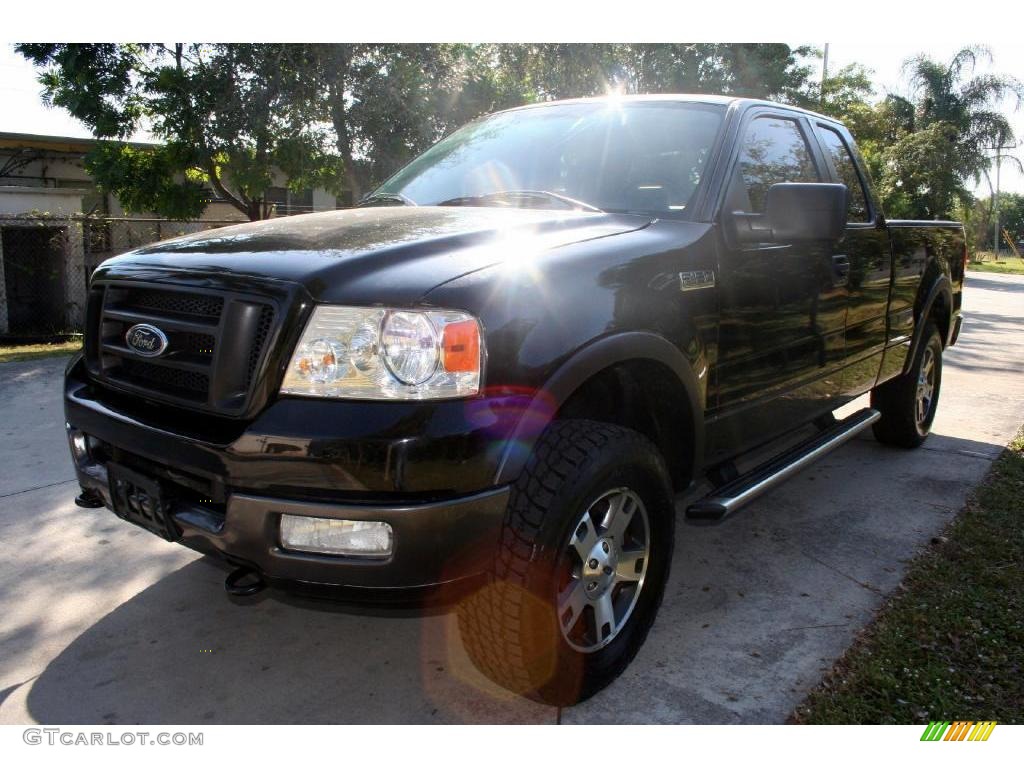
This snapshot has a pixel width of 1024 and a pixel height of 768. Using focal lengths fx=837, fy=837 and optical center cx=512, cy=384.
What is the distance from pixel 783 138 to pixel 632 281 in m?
1.70

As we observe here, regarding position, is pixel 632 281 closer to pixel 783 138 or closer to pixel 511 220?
pixel 511 220

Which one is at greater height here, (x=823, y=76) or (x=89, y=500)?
(x=823, y=76)

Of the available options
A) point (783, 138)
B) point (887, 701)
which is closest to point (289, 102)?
point (783, 138)

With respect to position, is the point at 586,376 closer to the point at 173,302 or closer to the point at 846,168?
the point at 173,302

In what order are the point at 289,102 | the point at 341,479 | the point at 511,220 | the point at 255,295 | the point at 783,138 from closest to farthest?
the point at 341,479 → the point at 255,295 → the point at 511,220 → the point at 783,138 → the point at 289,102

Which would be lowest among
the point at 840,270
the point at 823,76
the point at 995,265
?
the point at 840,270

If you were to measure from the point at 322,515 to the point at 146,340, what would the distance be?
0.87 meters

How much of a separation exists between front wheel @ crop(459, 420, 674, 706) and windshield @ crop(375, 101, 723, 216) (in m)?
1.13

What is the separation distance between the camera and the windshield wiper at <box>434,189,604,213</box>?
3.11 metres

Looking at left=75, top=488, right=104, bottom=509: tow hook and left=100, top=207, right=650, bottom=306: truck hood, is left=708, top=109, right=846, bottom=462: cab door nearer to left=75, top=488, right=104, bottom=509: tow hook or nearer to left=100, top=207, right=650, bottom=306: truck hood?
left=100, top=207, right=650, bottom=306: truck hood

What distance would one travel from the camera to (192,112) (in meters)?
11.5

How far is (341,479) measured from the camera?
80.3 inches
